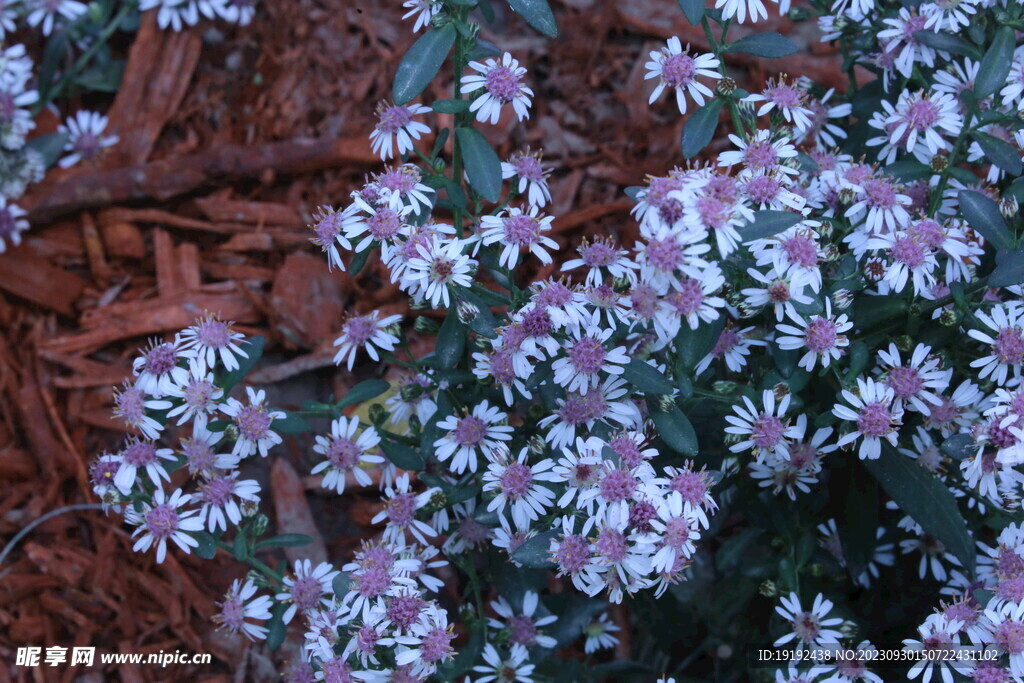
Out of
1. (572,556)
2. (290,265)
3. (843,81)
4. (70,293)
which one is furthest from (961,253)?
(70,293)

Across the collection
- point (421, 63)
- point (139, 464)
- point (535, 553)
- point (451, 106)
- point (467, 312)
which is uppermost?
point (421, 63)

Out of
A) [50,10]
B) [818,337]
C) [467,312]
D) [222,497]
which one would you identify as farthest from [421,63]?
[50,10]

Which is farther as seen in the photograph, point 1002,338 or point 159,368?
point 159,368

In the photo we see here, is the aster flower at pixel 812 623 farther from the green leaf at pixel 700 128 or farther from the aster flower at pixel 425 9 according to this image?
the aster flower at pixel 425 9

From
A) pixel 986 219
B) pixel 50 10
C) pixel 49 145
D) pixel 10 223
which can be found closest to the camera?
pixel 986 219

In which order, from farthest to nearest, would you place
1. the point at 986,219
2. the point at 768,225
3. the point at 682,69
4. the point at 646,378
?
the point at 682,69 < the point at 986,219 < the point at 646,378 < the point at 768,225

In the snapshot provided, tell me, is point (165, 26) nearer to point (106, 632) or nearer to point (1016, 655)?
point (106, 632)

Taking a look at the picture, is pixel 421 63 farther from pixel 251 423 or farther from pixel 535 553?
pixel 535 553

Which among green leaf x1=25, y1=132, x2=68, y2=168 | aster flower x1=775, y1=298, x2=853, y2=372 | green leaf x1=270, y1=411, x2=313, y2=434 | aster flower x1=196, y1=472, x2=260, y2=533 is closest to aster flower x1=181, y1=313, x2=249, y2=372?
green leaf x1=270, y1=411, x2=313, y2=434
